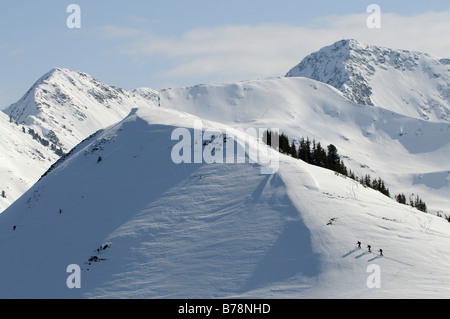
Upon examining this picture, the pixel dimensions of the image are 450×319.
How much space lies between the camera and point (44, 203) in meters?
46.5

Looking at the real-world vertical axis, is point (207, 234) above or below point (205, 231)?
below

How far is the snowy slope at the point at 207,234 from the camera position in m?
30.8

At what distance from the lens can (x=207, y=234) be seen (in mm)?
36156

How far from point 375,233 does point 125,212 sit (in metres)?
20.5

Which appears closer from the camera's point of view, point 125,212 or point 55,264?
point 55,264

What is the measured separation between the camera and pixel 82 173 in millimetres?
48781

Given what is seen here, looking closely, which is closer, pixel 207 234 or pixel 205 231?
pixel 207 234

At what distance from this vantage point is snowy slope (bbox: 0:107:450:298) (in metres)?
30.8

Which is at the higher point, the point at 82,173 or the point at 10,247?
the point at 82,173
